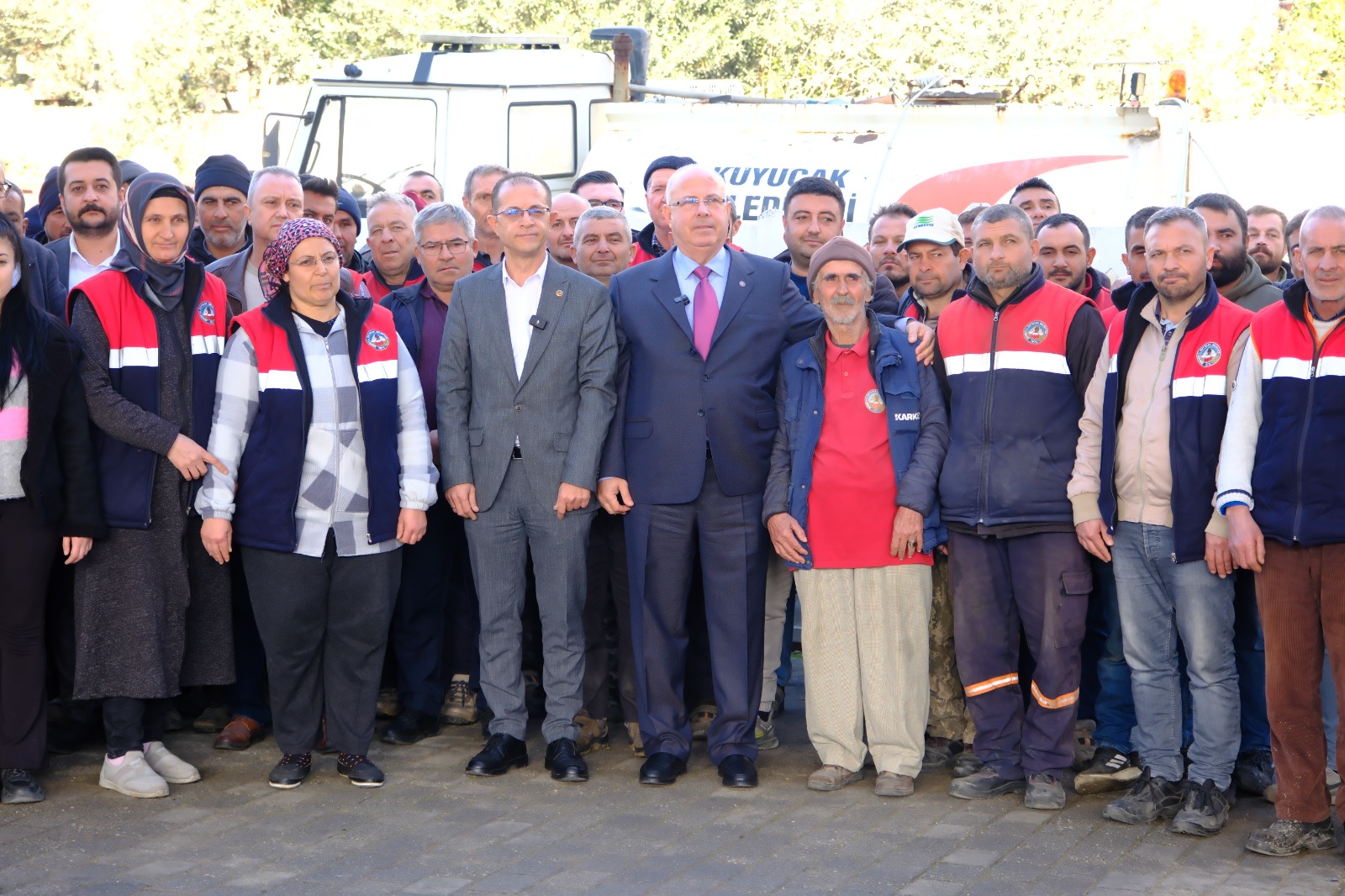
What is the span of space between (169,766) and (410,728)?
1.01m

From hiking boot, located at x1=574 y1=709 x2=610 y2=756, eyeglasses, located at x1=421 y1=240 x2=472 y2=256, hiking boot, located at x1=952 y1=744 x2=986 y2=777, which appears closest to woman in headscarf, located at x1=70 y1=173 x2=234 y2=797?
eyeglasses, located at x1=421 y1=240 x2=472 y2=256

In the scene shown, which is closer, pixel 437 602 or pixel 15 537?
pixel 15 537

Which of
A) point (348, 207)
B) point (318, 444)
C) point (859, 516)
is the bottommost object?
point (859, 516)

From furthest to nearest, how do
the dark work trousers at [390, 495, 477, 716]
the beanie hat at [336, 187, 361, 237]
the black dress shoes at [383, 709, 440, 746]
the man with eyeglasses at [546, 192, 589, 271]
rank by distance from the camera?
the beanie hat at [336, 187, 361, 237], the man with eyeglasses at [546, 192, 589, 271], the dark work trousers at [390, 495, 477, 716], the black dress shoes at [383, 709, 440, 746]

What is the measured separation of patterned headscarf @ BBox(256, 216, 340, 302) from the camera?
210 inches

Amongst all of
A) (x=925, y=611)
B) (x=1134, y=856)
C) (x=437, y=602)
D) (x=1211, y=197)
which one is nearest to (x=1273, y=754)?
(x=1134, y=856)

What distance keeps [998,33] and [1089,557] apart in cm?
2166

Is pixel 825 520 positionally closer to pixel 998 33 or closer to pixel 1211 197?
pixel 1211 197

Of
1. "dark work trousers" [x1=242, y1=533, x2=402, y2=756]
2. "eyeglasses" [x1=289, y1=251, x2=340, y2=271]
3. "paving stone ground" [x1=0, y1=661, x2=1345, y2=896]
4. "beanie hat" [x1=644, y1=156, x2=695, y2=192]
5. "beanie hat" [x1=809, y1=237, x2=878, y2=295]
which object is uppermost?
"beanie hat" [x1=644, y1=156, x2=695, y2=192]

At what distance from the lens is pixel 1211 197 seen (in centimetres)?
571

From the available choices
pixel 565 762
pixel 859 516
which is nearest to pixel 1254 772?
pixel 859 516

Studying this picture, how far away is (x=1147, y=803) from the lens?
16.5ft

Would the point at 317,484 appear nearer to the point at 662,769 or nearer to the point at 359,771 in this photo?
the point at 359,771

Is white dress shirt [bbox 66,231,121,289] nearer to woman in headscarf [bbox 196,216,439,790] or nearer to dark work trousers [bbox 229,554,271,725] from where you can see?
woman in headscarf [bbox 196,216,439,790]
